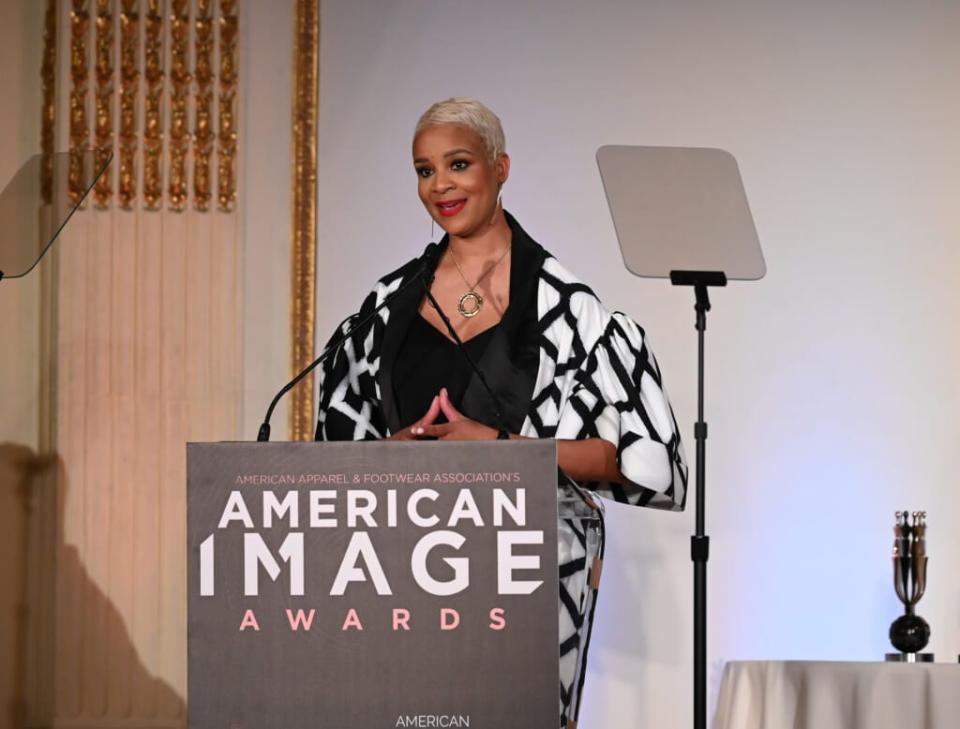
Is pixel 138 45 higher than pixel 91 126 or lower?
higher

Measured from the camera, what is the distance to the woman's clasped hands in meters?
2.26

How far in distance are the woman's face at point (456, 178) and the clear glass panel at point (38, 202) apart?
40.0 inches

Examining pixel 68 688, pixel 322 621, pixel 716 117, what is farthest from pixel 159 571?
pixel 322 621

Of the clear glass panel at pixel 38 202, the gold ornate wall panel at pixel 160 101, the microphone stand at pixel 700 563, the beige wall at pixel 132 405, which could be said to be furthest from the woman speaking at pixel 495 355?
the gold ornate wall panel at pixel 160 101

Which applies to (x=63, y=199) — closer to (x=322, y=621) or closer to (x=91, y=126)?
(x=91, y=126)

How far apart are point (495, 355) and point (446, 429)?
0.38 metres

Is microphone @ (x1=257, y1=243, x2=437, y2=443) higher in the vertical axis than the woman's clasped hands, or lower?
higher

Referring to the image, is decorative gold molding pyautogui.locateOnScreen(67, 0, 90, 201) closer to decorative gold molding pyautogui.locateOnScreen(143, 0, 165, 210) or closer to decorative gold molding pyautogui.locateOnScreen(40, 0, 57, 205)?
decorative gold molding pyautogui.locateOnScreen(40, 0, 57, 205)

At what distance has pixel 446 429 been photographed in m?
2.28

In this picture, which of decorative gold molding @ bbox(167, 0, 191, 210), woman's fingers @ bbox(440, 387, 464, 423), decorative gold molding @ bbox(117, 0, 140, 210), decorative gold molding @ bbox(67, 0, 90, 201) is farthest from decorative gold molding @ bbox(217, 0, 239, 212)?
woman's fingers @ bbox(440, 387, 464, 423)

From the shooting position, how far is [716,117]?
431 cm

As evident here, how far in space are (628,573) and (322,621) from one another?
2.63m

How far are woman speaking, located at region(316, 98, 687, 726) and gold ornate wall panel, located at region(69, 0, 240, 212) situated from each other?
1647 mm

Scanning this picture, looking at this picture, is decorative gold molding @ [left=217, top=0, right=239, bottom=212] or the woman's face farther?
decorative gold molding @ [left=217, top=0, right=239, bottom=212]
